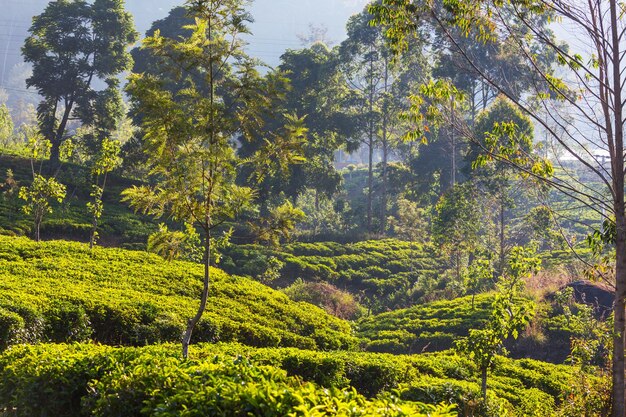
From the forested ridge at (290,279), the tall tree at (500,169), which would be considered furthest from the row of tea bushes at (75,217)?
the tall tree at (500,169)

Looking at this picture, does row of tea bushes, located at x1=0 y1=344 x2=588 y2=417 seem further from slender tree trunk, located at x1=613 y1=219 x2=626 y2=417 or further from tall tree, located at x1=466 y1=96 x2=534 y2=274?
tall tree, located at x1=466 y1=96 x2=534 y2=274

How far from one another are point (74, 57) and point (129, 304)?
28.3 m

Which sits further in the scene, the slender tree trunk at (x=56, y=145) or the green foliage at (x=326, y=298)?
the slender tree trunk at (x=56, y=145)

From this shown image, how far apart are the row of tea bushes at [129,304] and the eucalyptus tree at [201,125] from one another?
3.12 metres

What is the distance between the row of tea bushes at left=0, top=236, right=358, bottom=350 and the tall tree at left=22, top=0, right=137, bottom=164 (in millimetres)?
20073

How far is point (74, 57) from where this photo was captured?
1347 inches

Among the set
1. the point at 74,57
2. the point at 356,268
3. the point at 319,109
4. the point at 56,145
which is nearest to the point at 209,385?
the point at 356,268

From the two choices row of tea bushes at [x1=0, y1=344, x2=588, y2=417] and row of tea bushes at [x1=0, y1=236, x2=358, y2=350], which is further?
row of tea bushes at [x1=0, y1=236, x2=358, y2=350]

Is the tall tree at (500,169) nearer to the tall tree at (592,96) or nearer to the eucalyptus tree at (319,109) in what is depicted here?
the eucalyptus tree at (319,109)

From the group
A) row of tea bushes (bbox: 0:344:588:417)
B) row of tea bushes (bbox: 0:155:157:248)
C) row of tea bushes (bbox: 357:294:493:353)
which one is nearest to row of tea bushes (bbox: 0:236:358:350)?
row of tea bushes (bbox: 0:344:588:417)

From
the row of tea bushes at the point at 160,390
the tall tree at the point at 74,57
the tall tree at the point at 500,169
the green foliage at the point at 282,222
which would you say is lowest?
the row of tea bushes at the point at 160,390

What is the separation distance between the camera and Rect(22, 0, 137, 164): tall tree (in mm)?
32375

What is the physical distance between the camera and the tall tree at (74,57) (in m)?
32.4

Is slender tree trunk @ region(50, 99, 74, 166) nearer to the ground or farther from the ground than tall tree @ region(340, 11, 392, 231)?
nearer to the ground
